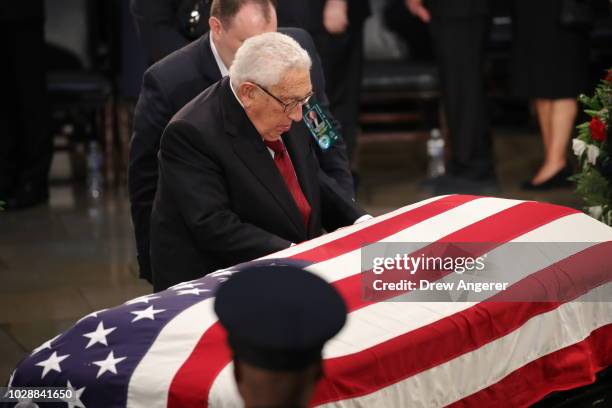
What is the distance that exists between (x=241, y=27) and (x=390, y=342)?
1.64 meters

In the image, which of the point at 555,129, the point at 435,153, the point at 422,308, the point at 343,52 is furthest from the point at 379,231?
the point at 435,153

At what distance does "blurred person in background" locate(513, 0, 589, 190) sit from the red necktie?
131 inches

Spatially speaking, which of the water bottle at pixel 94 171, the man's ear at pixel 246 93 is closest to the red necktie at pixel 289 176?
the man's ear at pixel 246 93

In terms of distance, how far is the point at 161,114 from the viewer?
14.7 feet

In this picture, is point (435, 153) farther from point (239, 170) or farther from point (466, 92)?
point (239, 170)

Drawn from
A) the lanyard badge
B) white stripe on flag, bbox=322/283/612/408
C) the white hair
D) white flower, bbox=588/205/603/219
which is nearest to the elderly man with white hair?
the white hair

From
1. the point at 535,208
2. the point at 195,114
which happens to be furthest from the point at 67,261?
the point at 535,208

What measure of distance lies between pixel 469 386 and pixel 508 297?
0.90 ft

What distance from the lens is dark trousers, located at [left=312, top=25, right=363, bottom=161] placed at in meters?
7.12

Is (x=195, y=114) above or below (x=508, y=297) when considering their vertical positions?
above

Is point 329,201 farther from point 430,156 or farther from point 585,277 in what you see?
point 430,156

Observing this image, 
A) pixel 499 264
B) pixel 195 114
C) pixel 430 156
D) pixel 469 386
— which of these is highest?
pixel 195 114

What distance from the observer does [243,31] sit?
441cm

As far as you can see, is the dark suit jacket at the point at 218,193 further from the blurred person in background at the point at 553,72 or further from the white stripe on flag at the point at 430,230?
the blurred person in background at the point at 553,72
